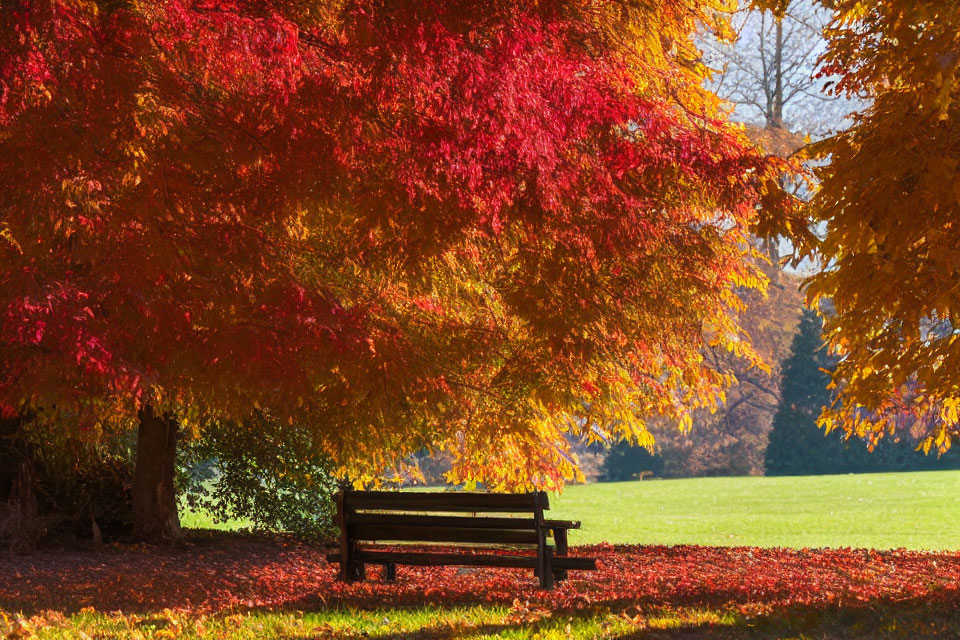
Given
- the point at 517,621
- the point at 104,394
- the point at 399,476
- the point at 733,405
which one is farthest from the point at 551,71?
the point at 733,405

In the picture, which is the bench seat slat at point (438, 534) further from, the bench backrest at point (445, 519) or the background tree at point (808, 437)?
the background tree at point (808, 437)

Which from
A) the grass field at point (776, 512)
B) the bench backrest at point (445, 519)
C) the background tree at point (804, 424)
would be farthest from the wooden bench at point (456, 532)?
the background tree at point (804, 424)

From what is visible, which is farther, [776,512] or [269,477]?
[776,512]

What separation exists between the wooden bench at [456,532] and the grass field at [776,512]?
8.83 m

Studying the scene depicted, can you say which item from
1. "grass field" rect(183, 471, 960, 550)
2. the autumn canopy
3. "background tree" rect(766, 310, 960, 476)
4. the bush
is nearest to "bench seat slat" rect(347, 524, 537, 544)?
the autumn canopy

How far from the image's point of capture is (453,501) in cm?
848

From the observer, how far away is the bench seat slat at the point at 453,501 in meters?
8.25

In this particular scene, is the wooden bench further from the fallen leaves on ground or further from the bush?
the bush

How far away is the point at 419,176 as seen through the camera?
6902mm

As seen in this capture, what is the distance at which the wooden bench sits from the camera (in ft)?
27.2

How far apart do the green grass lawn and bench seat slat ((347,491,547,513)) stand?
37.1 feet

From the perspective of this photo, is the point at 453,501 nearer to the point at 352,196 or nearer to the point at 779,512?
the point at 352,196

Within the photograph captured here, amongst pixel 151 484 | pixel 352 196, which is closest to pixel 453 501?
pixel 352 196

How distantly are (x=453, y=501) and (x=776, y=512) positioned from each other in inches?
757
